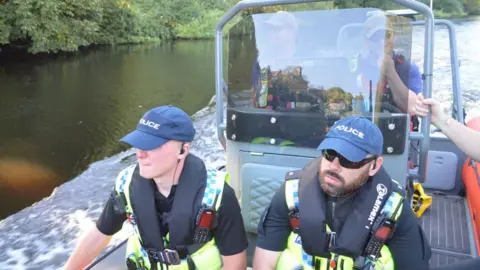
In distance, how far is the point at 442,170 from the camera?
11.8 feet

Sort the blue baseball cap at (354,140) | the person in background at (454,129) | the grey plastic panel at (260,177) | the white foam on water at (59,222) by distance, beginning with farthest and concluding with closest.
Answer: the white foam on water at (59,222), the grey plastic panel at (260,177), the person in background at (454,129), the blue baseball cap at (354,140)

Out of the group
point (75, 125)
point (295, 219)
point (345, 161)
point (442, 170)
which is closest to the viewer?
point (345, 161)

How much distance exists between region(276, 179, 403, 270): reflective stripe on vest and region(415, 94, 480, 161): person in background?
21.0 inches

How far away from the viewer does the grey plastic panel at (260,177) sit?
2.44 metres

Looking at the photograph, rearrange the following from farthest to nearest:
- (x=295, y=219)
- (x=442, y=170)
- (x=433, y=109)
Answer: (x=442, y=170) < (x=433, y=109) < (x=295, y=219)

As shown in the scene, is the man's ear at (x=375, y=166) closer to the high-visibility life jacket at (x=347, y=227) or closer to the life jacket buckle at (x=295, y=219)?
the high-visibility life jacket at (x=347, y=227)

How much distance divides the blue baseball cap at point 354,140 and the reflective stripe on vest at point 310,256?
0.20m

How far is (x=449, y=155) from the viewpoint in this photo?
3562mm

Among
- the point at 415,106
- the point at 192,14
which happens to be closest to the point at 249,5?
the point at 415,106

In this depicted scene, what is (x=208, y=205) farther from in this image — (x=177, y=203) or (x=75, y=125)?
(x=75, y=125)

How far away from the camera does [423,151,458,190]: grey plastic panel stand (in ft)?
11.7

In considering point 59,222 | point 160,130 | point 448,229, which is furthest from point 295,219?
point 59,222

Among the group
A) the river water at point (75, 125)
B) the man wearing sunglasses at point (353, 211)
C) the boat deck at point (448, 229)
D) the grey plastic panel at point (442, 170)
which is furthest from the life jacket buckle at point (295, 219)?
the river water at point (75, 125)

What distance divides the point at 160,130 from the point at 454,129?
1269mm
